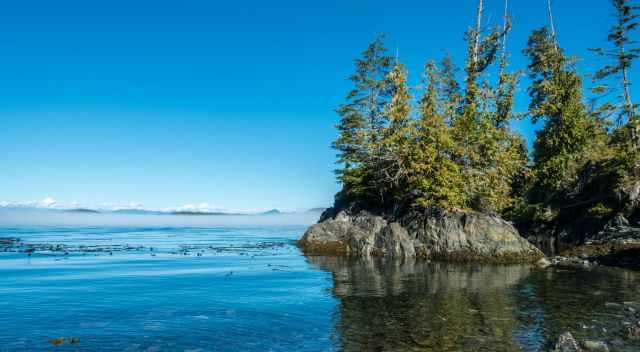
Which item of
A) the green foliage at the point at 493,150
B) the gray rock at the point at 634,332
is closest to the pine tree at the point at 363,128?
the green foliage at the point at 493,150

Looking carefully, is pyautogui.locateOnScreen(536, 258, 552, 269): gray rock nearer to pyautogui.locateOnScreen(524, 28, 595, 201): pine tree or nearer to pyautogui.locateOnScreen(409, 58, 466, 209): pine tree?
pyautogui.locateOnScreen(409, 58, 466, 209): pine tree

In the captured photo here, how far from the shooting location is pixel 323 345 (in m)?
11.5

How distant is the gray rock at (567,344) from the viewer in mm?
10742

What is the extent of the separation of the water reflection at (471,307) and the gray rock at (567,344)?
35cm

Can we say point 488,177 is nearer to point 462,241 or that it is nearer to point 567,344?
point 462,241

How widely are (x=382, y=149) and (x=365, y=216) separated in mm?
6414

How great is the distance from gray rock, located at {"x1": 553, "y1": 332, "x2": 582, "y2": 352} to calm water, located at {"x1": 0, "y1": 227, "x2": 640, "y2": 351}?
46 centimetres

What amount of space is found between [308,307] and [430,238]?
67.9ft

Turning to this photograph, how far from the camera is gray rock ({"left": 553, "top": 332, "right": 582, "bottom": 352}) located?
1074 centimetres

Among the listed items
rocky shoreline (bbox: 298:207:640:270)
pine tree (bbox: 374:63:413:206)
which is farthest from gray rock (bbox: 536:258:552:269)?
pine tree (bbox: 374:63:413:206)

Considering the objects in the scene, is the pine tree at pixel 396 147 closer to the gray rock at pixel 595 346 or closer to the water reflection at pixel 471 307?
the water reflection at pixel 471 307

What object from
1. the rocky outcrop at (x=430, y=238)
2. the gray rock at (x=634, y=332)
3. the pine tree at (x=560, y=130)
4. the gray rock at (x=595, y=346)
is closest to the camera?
the gray rock at (x=595, y=346)

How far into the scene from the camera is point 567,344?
1097 centimetres

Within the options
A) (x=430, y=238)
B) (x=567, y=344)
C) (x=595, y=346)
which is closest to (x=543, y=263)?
(x=430, y=238)
